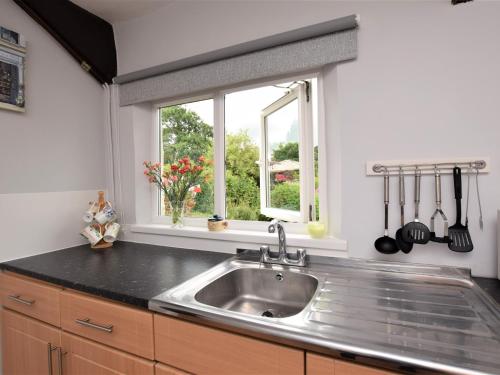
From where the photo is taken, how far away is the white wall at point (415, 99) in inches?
41.4

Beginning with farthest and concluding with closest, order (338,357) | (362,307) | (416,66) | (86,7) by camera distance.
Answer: (86,7)
(416,66)
(362,307)
(338,357)

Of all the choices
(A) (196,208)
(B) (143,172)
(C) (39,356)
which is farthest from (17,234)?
(A) (196,208)

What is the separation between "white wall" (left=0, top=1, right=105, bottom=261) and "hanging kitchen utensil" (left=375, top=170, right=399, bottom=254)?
5.91ft

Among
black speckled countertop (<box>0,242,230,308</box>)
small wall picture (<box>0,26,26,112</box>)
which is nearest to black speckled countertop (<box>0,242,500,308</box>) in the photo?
black speckled countertop (<box>0,242,230,308</box>)

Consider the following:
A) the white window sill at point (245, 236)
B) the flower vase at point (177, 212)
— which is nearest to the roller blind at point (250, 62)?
the flower vase at point (177, 212)

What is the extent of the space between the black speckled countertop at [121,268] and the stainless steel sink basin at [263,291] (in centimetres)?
13

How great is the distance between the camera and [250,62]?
142 centimetres

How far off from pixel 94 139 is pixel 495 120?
2.21 m

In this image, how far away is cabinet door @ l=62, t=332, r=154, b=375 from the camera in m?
0.96

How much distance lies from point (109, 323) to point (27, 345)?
61 centimetres

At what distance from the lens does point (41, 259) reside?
4.79 ft

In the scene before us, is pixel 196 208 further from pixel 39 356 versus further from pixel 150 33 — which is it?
Result: pixel 150 33

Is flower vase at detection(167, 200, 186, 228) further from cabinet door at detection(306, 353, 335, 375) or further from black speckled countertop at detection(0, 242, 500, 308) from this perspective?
cabinet door at detection(306, 353, 335, 375)

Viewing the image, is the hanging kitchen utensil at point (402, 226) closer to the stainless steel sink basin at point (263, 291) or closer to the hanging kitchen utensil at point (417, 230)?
the hanging kitchen utensil at point (417, 230)
